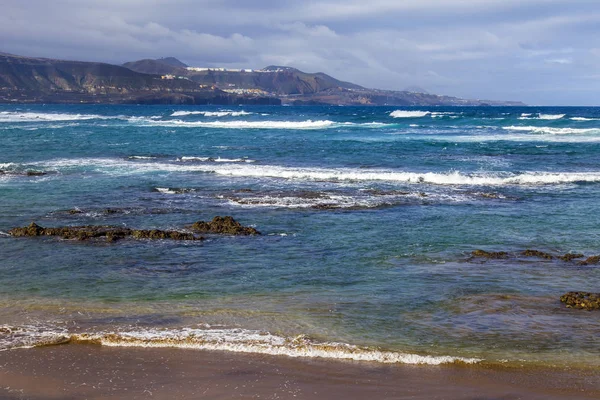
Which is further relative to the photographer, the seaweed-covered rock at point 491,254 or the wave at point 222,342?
the seaweed-covered rock at point 491,254

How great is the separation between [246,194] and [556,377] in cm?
1398

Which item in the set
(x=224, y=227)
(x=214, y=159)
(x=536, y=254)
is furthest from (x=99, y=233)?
(x=214, y=159)

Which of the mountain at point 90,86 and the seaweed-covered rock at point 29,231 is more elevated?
the mountain at point 90,86

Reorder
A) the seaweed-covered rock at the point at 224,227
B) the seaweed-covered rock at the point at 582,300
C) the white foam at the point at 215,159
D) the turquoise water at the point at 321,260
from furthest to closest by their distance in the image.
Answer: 1. the white foam at the point at 215,159
2. the seaweed-covered rock at the point at 224,227
3. the seaweed-covered rock at the point at 582,300
4. the turquoise water at the point at 321,260

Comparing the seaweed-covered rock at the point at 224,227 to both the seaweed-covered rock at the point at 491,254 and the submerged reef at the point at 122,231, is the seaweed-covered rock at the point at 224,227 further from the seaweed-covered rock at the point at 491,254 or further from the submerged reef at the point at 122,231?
the seaweed-covered rock at the point at 491,254

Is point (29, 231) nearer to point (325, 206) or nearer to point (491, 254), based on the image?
point (325, 206)

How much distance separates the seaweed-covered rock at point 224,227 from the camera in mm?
14258

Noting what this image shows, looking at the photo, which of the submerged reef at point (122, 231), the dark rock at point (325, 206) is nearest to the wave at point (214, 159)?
the dark rock at point (325, 206)

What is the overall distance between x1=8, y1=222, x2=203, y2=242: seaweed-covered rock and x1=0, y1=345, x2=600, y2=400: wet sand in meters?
6.16

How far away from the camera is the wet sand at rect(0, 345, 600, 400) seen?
6508mm

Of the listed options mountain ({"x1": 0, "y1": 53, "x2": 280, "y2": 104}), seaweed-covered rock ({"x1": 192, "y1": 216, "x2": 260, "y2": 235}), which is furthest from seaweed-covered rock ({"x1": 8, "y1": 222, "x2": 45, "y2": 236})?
mountain ({"x1": 0, "y1": 53, "x2": 280, "y2": 104})

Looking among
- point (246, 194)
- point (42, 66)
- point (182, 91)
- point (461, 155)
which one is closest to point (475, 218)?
point (246, 194)

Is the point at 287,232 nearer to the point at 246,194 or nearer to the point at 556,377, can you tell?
the point at 246,194

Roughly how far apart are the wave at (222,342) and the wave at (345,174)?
16.2 meters
